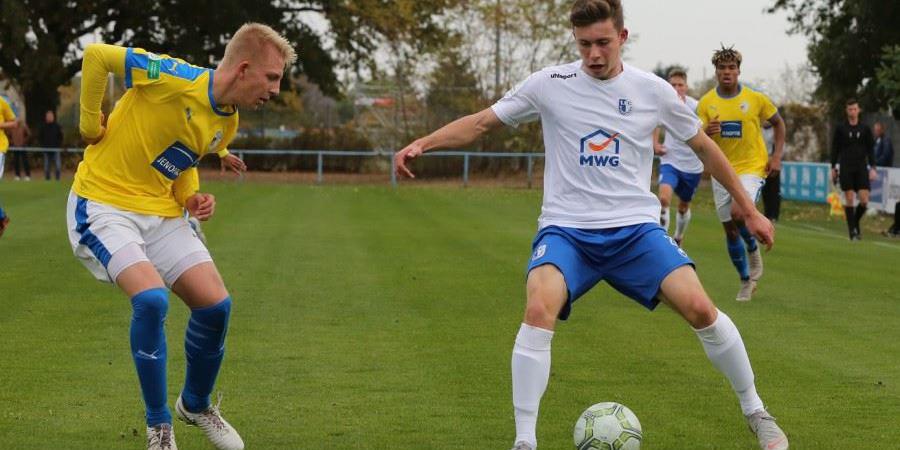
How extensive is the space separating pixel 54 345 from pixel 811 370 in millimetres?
4927

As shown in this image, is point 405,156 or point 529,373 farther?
point 405,156

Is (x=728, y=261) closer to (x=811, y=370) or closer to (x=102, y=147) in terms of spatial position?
(x=811, y=370)

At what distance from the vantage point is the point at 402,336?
10180 mm

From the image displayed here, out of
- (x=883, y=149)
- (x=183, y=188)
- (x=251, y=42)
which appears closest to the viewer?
(x=251, y=42)

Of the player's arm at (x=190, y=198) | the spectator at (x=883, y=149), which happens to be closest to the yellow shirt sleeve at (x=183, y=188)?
the player's arm at (x=190, y=198)

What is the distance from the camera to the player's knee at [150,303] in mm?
6160

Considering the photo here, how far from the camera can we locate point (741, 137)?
45.0ft

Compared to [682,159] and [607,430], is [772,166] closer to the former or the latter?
[682,159]

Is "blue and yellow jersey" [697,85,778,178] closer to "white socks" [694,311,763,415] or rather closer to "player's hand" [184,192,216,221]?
"white socks" [694,311,763,415]

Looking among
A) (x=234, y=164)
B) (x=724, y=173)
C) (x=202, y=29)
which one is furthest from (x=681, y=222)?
(x=202, y=29)

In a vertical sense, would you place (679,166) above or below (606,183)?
below

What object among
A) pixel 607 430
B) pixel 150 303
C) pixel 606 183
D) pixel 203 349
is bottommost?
pixel 607 430

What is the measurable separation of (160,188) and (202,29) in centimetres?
4030

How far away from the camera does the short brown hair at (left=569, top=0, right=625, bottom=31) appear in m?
6.24
